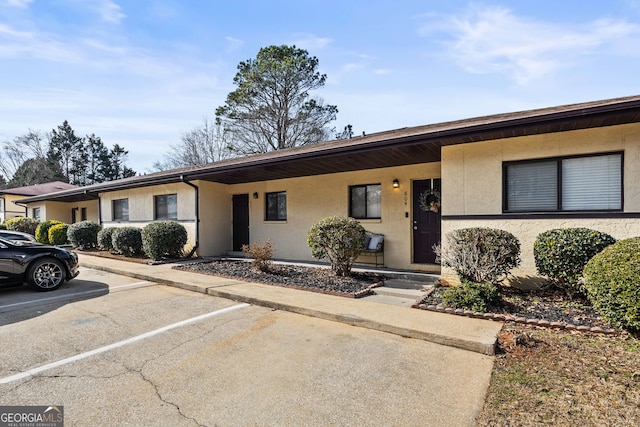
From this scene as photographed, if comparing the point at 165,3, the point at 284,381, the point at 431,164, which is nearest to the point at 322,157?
the point at 431,164

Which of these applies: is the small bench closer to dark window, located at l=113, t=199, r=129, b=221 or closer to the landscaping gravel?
Answer: the landscaping gravel

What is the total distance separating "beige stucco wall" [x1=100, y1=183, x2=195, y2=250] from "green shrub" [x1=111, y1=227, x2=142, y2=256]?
147 cm

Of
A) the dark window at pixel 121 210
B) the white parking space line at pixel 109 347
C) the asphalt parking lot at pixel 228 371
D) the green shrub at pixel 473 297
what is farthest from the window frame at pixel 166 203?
the green shrub at pixel 473 297

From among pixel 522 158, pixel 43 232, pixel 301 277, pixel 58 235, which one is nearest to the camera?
pixel 522 158

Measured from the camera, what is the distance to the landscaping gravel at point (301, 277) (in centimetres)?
639

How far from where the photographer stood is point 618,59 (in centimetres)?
719

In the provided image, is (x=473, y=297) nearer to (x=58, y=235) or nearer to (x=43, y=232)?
(x=58, y=235)

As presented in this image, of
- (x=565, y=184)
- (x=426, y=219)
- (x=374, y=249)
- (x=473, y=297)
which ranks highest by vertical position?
(x=565, y=184)

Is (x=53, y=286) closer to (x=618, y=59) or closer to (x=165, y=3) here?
(x=165, y=3)

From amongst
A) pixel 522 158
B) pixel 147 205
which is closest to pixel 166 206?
pixel 147 205

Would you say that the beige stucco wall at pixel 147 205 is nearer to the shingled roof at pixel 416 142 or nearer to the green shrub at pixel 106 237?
the shingled roof at pixel 416 142

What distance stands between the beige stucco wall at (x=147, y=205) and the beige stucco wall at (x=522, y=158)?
8.61 m

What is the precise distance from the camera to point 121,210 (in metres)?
14.5

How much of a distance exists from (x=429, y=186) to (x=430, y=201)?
47cm
